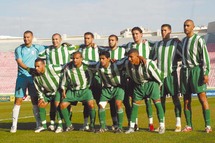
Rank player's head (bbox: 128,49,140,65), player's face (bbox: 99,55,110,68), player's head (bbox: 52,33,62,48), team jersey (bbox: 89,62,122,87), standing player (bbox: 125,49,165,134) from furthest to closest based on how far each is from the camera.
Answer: player's head (bbox: 52,33,62,48) → team jersey (bbox: 89,62,122,87) → player's face (bbox: 99,55,110,68) → standing player (bbox: 125,49,165,134) → player's head (bbox: 128,49,140,65)

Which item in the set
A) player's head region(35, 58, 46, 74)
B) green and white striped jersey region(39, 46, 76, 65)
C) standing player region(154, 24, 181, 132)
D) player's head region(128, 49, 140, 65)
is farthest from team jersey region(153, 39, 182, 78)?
player's head region(35, 58, 46, 74)

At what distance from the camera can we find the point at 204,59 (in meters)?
7.86

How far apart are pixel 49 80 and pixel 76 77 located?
605 mm

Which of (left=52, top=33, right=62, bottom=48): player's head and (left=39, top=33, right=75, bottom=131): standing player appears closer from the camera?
(left=52, top=33, right=62, bottom=48): player's head

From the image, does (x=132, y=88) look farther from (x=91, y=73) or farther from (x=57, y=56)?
(x=57, y=56)

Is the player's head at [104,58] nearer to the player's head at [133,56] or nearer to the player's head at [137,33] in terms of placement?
the player's head at [133,56]

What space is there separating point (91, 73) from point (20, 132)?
1.85 meters

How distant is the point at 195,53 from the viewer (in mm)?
7965

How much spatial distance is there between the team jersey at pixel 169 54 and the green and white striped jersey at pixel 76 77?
57.8 inches

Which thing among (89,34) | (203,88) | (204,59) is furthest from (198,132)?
(89,34)

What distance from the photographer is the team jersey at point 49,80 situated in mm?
8741

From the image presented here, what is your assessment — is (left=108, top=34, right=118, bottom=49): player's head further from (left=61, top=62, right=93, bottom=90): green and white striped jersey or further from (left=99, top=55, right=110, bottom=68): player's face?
(left=61, top=62, right=93, bottom=90): green and white striped jersey

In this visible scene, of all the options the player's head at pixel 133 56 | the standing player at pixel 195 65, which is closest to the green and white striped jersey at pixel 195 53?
the standing player at pixel 195 65

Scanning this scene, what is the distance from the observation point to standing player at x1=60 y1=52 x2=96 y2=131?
855 cm
